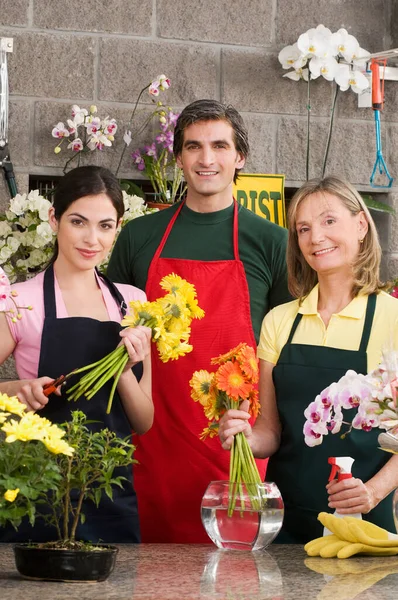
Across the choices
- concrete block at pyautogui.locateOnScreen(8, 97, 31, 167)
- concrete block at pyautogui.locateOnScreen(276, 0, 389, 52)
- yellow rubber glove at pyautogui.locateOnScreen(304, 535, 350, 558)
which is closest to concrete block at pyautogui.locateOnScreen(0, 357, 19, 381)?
concrete block at pyautogui.locateOnScreen(8, 97, 31, 167)

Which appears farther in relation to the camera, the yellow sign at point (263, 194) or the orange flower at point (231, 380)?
the yellow sign at point (263, 194)

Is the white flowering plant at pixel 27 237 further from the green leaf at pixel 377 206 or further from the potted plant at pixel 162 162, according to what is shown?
the green leaf at pixel 377 206

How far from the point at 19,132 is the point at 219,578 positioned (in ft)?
7.24

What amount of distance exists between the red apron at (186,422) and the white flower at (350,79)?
3.70 ft

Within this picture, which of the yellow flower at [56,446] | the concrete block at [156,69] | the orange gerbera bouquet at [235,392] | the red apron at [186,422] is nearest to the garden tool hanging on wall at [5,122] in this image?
the concrete block at [156,69]

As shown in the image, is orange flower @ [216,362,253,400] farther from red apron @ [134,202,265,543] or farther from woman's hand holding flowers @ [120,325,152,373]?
red apron @ [134,202,265,543]

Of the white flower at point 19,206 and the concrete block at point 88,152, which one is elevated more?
the concrete block at point 88,152

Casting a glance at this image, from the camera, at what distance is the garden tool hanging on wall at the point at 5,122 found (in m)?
3.31

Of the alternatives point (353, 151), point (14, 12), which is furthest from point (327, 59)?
point (14, 12)

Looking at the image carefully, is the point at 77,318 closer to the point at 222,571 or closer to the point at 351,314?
the point at 351,314

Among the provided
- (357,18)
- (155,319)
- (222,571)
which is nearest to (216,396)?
(155,319)

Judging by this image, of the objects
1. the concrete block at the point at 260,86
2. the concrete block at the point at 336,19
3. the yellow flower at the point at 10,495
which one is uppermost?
the concrete block at the point at 336,19

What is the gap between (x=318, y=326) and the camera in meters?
2.30

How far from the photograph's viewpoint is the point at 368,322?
2.24 m
